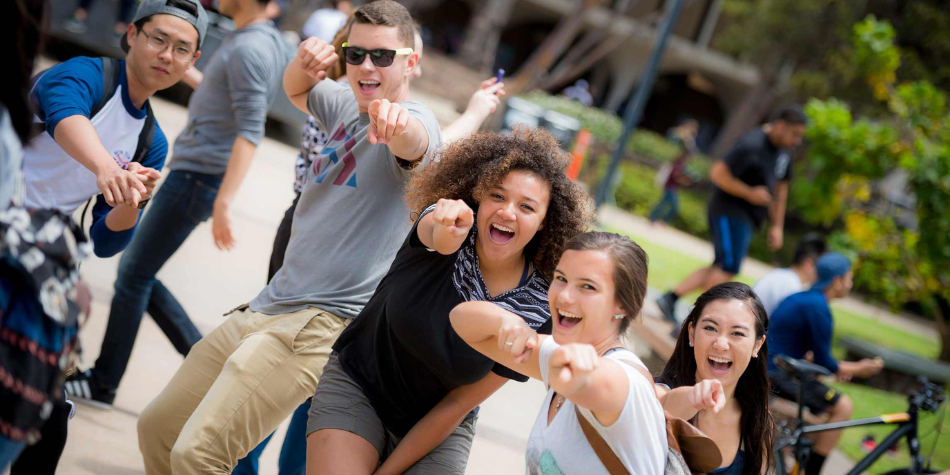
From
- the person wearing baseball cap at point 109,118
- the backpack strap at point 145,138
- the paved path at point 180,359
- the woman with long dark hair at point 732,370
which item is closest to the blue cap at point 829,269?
the paved path at point 180,359

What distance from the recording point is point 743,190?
640cm

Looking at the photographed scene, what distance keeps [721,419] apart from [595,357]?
1.07 metres

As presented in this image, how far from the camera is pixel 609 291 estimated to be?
6.85 ft

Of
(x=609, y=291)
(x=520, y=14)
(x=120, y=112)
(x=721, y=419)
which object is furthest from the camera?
(x=520, y=14)

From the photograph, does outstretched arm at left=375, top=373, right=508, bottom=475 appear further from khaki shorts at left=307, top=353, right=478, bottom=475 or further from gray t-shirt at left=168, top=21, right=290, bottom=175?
gray t-shirt at left=168, top=21, right=290, bottom=175

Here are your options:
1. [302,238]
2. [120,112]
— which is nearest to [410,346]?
[302,238]

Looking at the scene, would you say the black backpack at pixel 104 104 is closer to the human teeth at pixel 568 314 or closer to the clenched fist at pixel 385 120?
the clenched fist at pixel 385 120

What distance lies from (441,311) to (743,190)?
458cm

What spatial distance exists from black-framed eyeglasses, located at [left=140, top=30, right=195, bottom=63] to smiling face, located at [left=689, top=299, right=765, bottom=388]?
213 centimetres

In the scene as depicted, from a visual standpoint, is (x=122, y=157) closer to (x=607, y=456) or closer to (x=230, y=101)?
(x=230, y=101)

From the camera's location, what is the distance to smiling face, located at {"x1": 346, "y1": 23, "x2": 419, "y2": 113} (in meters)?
2.78

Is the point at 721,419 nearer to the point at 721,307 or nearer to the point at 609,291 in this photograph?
the point at 721,307

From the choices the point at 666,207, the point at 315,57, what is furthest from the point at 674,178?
the point at 315,57

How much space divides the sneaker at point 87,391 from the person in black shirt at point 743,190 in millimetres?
4446
